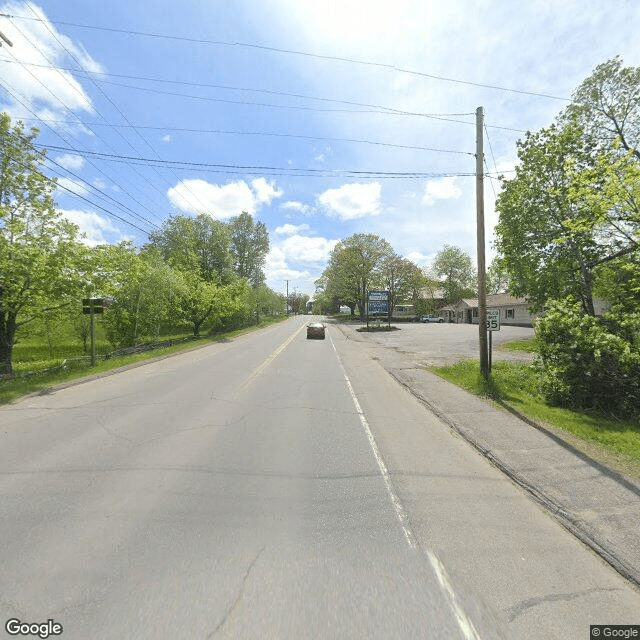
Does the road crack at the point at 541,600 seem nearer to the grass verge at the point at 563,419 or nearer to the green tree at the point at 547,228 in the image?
the grass verge at the point at 563,419

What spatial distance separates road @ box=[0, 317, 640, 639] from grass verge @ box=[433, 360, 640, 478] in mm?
2247

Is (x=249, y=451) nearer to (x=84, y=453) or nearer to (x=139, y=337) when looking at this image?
(x=84, y=453)

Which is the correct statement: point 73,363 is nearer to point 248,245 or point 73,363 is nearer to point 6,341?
point 6,341

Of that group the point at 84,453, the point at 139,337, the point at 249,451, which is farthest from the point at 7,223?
the point at 249,451

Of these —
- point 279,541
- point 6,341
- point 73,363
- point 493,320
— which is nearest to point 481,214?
point 493,320

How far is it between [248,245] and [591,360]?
55.2 m

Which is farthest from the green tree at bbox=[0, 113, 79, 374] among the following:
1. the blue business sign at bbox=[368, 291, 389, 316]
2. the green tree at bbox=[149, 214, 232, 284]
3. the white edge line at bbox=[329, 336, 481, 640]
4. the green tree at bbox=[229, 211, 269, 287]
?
the green tree at bbox=[229, 211, 269, 287]

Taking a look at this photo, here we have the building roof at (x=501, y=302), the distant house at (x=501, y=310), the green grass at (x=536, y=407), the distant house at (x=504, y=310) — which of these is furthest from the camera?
the building roof at (x=501, y=302)

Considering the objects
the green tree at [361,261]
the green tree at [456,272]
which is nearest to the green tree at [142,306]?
the green tree at [361,261]

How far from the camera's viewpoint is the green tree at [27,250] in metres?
12.6

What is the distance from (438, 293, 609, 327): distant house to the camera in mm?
44291

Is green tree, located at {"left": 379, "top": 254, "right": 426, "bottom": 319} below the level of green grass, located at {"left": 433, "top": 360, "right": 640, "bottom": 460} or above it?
above

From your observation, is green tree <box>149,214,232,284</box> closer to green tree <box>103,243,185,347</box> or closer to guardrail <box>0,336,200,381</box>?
green tree <box>103,243,185,347</box>

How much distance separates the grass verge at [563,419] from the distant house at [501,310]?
25.9m
